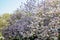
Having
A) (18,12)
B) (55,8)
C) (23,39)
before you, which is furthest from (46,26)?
(18,12)

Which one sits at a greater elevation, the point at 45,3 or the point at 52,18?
the point at 45,3

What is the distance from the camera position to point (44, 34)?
12.0m

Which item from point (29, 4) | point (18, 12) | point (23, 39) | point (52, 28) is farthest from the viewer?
point (18, 12)

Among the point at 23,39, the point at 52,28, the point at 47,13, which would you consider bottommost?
the point at 23,39

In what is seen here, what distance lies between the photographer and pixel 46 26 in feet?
39.5

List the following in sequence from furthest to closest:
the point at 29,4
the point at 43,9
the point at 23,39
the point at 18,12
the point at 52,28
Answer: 1. the point at 18,12
2. the point at 29,4
3. the point at 23,39
4. the point at 43,9
5. the point at 52,28

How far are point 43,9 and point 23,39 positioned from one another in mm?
2721

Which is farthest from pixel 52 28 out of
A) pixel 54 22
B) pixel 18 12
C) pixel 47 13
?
pixel 18 12

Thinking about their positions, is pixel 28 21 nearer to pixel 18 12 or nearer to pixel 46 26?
pixel 46 26

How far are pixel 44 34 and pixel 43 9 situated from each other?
1.91m

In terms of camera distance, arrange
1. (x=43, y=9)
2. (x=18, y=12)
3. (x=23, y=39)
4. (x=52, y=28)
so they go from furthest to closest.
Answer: (x=18, y=12) < (x=23, y=39) < (x=43, y=9) < (x=52, y=28)

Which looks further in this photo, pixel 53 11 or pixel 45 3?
pixel 45 3

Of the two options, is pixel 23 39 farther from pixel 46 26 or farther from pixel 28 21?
pixel 46 26

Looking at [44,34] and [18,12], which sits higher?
[18,12]
